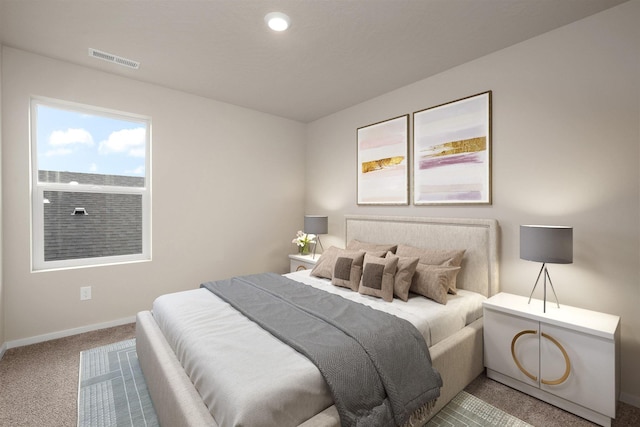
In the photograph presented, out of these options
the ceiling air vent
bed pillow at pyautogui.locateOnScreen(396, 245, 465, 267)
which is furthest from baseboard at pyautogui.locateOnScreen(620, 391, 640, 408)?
the ceiling air vent

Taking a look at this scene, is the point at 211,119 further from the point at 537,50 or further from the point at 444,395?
the point at 444,395

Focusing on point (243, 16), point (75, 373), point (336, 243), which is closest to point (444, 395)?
point (336, 243)

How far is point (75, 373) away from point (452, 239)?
3.43 m

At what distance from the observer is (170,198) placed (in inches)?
138

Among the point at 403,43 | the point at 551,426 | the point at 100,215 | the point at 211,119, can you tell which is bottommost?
the point at 551,426

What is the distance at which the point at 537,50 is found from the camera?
238 centimetres

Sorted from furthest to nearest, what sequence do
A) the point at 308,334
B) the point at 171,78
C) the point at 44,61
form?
the point at 171,78 < the point at 44,61 < the point at 308,334

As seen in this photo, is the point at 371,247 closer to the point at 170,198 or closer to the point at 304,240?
the point at 304,240

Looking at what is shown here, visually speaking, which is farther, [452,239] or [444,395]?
[452,239]

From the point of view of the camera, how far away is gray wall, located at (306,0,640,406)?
78.7 inches

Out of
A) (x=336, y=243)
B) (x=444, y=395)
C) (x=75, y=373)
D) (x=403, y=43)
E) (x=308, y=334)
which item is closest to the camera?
(x=308, y=334)

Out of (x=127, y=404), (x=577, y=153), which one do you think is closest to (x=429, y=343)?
(x=577, y=153)

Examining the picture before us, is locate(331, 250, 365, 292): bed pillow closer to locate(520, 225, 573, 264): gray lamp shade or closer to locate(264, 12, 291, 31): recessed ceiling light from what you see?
locate(520, 225, 573, 264): gray lamp shade

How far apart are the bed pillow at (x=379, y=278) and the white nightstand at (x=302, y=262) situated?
133cm
